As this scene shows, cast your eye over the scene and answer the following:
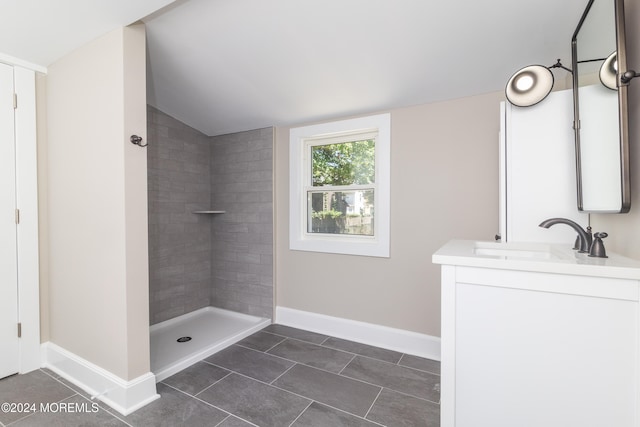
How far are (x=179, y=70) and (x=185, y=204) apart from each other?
56.8 inches

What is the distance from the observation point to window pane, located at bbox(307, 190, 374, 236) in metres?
2.80

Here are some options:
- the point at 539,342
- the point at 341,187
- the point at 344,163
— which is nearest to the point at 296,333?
the point at 341,187

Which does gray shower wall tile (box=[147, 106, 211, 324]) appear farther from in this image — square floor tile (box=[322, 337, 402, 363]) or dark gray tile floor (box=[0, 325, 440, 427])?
square floor tile (box=[322, 337, 402, 363])

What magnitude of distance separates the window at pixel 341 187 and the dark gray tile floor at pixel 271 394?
0.94m

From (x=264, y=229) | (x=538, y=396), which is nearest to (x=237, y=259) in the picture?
(x=264, y=229)

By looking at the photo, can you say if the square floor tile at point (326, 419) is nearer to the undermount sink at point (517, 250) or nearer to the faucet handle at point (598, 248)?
the undermount sink at point (517, 250)

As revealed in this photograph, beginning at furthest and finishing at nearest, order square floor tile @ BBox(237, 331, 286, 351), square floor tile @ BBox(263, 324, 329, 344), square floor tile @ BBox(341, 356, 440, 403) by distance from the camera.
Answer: square floor tile @ BBox(263, 324, 329, 344) < square floor tile @ BBox(237, 331, 286, 351) < square floor tile @ BBox(341, 356, 440, 403)

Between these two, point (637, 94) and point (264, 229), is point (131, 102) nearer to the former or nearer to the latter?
point (264, 229)

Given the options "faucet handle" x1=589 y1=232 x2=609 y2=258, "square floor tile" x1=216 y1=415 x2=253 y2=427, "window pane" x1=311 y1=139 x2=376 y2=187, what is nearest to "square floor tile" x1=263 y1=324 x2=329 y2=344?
"square floor tile" x1=216 y1=415 x2=253 y2=427

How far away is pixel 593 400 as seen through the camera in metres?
0.92

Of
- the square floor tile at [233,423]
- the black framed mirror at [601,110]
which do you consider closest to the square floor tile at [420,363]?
the square floor tile at [233,423]

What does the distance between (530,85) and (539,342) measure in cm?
130

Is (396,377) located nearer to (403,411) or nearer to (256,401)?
(403,411)

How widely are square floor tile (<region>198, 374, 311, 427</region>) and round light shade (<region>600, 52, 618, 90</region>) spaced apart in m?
2.20
